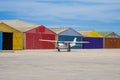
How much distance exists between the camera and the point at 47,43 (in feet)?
224

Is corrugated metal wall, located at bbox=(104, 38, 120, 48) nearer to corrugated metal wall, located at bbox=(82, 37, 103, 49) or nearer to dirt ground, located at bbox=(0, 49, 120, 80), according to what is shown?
corrugated metal wall, located at bbox=(82, 37, 103, 49)

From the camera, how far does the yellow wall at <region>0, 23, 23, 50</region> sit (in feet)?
199

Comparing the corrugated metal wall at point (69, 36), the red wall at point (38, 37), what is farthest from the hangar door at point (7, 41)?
the corrugated metal wall at point (69, 36)

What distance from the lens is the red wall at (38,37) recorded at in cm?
6462

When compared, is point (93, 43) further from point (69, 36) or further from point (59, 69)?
point (59, 69)

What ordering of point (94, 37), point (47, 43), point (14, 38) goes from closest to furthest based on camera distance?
point (14, 38) < point (47, 43) < point (94, 37)

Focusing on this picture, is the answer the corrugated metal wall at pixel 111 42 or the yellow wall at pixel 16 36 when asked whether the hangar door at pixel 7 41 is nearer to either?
the yellow wall at pixel 16 36

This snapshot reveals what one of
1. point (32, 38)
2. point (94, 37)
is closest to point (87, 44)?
point (94, 37)

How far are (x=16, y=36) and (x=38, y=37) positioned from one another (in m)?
5.79

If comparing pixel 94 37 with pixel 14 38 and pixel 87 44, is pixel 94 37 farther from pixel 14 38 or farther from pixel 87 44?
pixel 14 38

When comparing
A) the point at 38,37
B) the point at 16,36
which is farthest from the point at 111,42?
the point at 16,36

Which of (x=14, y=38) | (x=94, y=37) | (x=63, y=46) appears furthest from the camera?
(x=94, y=37)

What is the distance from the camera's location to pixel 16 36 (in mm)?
62156

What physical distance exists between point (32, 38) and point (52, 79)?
51.0 metres
